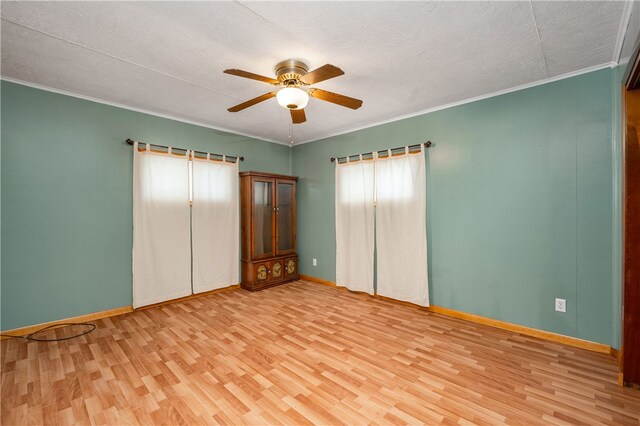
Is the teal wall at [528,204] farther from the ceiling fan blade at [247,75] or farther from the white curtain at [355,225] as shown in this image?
the ceiling fan blade at [247,75]

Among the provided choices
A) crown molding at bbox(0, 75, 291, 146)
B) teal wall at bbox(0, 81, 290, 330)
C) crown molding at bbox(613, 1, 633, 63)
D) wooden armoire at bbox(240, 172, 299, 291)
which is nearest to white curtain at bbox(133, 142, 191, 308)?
teal wall at bbox(0, 81, 290, 330)

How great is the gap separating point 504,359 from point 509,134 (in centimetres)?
215

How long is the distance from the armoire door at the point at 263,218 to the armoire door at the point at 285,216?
0.35 feet

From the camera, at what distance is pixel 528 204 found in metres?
2.69

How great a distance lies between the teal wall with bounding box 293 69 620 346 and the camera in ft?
7.75

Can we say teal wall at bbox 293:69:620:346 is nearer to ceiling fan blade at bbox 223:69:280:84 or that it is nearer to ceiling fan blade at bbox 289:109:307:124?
ceiling fan blade at bbox 289:109:307:124

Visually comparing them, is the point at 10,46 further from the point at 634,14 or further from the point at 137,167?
the point at 634,14

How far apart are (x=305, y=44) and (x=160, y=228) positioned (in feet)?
9.34

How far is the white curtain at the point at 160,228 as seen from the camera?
333 cm

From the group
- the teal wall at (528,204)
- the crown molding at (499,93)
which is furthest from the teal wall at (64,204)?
the teal wall at (528,204)

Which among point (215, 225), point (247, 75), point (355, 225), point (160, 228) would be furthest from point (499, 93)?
point (160, 228)

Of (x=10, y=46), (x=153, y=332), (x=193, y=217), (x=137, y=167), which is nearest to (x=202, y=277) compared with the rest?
(x=193, y=217)

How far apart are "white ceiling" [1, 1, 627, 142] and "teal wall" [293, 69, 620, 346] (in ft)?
1.06

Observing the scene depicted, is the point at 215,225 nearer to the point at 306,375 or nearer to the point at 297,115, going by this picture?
the point at 297,115
